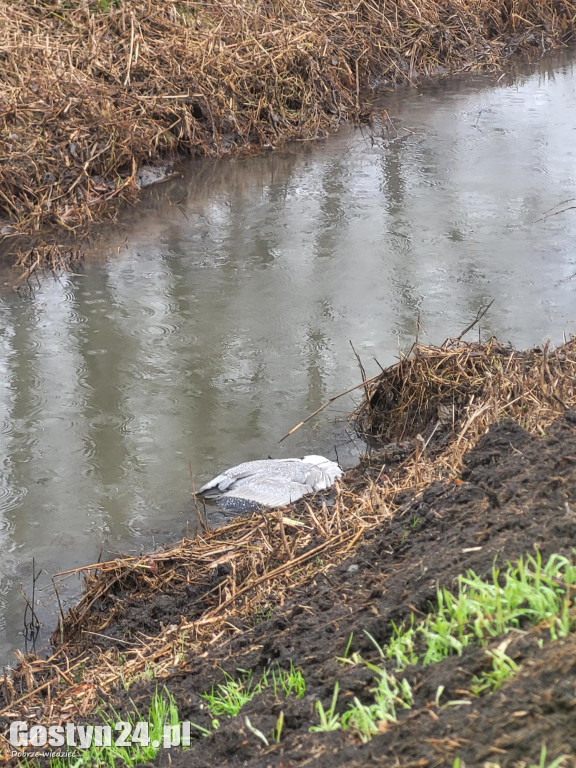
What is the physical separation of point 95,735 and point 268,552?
1.22m

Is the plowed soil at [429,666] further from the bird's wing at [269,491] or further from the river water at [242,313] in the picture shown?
the river water at [242,313]

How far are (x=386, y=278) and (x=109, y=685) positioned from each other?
440 centimetres

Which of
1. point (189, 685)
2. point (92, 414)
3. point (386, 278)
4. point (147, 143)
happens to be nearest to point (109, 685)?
point (189, 685)

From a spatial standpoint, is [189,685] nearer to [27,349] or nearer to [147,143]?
[27,349]

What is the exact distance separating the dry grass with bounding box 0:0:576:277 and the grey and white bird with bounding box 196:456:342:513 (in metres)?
3.54

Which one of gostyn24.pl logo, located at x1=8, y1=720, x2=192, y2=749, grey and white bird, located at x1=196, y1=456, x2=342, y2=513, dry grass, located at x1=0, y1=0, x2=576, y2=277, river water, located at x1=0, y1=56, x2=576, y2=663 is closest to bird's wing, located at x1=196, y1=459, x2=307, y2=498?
grey and white bird, located at x1=196, y1=456, x2=342, y2=513

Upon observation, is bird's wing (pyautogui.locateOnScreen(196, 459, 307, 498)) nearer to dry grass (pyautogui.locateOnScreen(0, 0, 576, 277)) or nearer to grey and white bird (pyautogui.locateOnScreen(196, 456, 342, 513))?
grey and white bird (pyautogui.locateOnScreen(196, 456, 342, 513))

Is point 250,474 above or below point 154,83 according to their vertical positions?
below

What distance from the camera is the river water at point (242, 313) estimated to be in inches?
194

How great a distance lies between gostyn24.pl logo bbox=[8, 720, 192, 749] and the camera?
2646 millimetres

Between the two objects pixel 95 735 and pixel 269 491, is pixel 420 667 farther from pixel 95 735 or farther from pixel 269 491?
pixel 269 491

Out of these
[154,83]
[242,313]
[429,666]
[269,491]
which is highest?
[154,83]

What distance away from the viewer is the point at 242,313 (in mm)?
6645

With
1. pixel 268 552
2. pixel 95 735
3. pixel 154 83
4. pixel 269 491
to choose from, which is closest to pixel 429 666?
pixel 95 735
